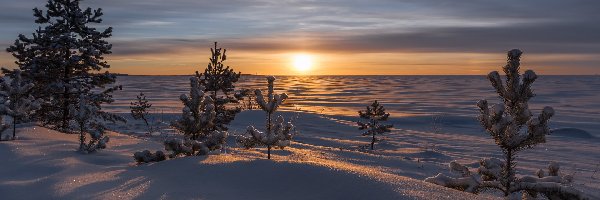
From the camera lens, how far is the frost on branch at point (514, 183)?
220 inches

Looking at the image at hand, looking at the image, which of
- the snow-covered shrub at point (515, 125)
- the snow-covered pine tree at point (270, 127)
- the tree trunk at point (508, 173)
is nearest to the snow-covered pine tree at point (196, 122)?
the snow-covered pine tree at point (270, 127)

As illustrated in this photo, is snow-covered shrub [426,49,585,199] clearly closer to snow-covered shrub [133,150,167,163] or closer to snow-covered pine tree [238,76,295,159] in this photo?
snow-covered pine tree [238,76,295,159]

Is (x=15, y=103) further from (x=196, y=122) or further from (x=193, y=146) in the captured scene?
(x=193, y=146)

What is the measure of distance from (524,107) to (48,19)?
12962 mm

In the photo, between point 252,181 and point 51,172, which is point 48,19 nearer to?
point 51,172

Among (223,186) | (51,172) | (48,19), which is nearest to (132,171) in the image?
(51,172)

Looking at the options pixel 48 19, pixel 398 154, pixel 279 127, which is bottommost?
pixel 398 154

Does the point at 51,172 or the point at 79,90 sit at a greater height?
the point at 79,90

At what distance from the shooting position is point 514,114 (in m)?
5.88

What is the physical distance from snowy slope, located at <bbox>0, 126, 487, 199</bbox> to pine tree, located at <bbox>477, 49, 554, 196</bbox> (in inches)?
36.5

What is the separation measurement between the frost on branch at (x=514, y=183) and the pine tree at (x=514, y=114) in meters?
0.43

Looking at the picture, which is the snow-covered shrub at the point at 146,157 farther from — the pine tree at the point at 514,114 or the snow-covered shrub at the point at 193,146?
the pine tree at the point at 514,114

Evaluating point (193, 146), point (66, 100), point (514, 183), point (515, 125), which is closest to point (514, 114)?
point (515, 125)

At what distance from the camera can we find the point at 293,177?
231 inches
